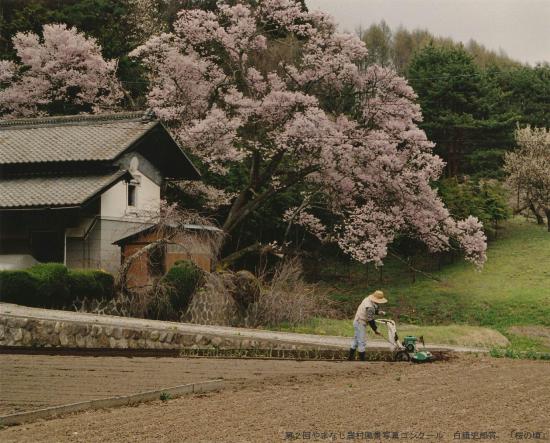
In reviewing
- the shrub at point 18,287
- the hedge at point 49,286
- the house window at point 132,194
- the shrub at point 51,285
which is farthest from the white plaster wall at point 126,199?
the shrub at point 18,287

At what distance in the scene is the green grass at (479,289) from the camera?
34031 millimetres

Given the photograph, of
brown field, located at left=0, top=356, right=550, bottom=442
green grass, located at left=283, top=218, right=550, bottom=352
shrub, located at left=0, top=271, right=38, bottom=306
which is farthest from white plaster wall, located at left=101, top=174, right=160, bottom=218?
brown field, located at left=0, top=356, right=550, bottom=442

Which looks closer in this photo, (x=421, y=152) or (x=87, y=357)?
(x=87, y=357)

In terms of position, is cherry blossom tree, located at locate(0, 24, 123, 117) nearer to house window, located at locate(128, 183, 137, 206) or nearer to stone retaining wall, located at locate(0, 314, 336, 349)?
house window, located at locate(128, 183, 137, 206)

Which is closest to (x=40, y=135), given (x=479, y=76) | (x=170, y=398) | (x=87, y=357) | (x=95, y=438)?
(x=87, y=357)

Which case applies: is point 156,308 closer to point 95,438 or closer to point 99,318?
point 99,318

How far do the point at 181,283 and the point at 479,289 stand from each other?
1919 centimetres

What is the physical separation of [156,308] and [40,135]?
463 inches

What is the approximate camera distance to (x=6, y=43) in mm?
38938

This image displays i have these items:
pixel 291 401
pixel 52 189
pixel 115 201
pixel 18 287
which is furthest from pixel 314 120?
pixel 291 401

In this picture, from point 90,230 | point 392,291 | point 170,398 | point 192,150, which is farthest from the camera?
point 392,291

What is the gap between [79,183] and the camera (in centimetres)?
2781

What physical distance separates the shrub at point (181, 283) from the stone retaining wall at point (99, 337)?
4970 millimetres

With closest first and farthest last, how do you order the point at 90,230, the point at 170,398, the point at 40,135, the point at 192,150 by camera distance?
the point at 170,398 < the point at 90,230 < the point at 40,135 < the point at 192,150
